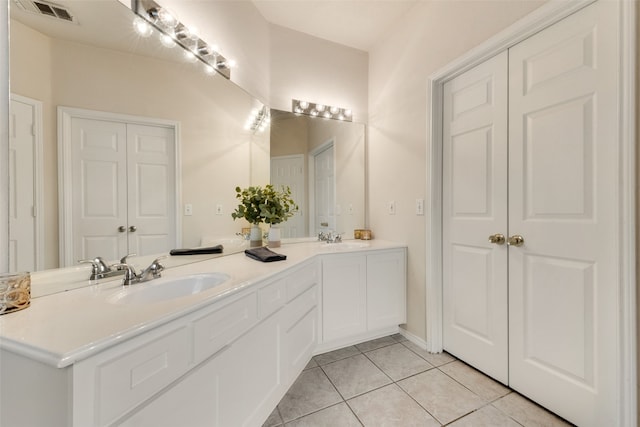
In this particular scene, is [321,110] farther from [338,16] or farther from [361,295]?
[361,295]

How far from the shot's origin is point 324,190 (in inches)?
99.0

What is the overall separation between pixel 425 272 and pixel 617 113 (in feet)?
4.39

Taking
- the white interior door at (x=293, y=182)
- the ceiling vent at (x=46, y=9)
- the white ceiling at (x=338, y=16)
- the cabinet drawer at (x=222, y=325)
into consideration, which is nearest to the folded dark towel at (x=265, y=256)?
the cabinet drawer at (x=222, y=325)

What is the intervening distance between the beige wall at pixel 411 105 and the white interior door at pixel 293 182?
707mm

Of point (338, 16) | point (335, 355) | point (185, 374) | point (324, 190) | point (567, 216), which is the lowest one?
point (335, 355)

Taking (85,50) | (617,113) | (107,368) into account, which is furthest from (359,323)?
(85,50)

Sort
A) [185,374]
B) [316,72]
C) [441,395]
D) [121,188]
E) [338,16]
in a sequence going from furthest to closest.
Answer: [316,72], [338,16], [441,395], [121,188], [185,374]

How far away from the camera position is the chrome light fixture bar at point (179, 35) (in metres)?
1.35

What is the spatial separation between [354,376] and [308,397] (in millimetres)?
350

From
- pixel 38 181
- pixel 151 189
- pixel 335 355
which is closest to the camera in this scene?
pixel 38 181

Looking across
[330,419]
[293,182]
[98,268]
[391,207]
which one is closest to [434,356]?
[330,419]

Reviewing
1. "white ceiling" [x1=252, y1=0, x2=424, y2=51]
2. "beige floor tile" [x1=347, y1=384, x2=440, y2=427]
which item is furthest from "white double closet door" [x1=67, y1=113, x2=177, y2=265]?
"white ceiling" [x1=252, y1=0, x2=424, y2=51]

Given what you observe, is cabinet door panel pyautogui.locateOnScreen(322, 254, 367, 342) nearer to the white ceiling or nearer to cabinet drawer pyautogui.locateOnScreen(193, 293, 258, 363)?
cabinet drawer pyautogui.locateOnScreen(193, 293, 258, 363)

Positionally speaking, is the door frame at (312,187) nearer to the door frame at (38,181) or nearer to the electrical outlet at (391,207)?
the electrical outlet at (391,207)
